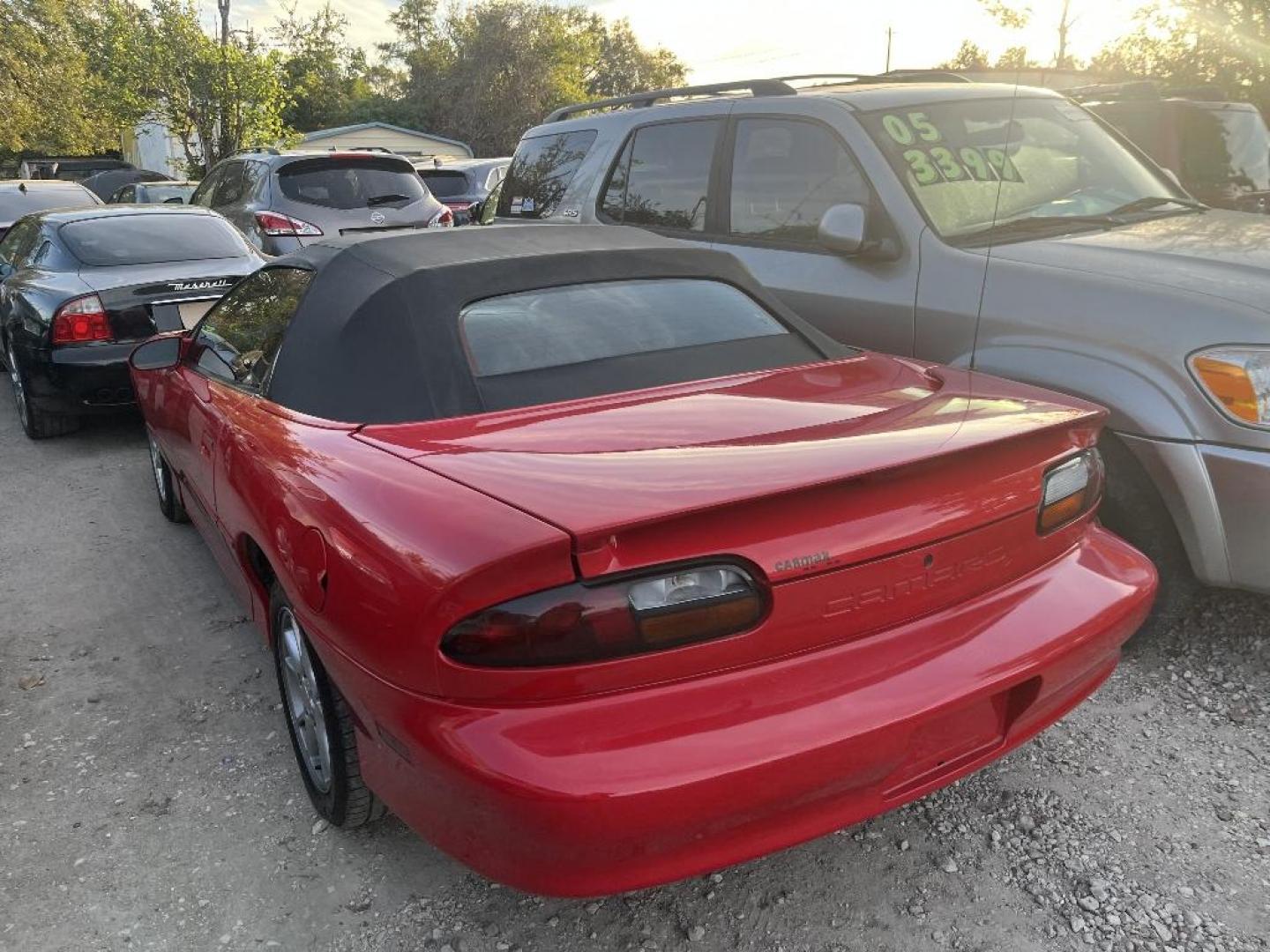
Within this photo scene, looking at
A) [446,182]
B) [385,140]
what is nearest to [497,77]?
→ [385,140]

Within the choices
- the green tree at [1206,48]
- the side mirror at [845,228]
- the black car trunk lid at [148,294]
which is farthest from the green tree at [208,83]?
the side mirror at [845,228]

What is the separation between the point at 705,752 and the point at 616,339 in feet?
4.50

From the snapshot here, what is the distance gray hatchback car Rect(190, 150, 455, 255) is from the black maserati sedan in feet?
7.05

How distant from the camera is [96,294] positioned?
238 inches

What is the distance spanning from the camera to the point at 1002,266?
3545 millimetres

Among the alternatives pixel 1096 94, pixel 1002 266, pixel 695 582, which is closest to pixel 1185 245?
pixel 1002 266

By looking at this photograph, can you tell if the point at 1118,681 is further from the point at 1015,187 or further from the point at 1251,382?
the point at 1015,187

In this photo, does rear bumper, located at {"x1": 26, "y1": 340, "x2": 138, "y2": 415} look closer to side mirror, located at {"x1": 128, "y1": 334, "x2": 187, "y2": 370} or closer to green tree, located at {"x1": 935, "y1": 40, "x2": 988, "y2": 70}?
side mirror, located at {"x1": 128, "y1": 334, "x2": 187, "y2": 370}

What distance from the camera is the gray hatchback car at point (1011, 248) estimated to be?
3.00 m

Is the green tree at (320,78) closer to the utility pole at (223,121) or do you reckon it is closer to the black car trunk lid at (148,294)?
the utility pole at (223,121)

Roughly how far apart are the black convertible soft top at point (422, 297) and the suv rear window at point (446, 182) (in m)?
12.1

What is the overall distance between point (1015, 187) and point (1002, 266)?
0.74 meters

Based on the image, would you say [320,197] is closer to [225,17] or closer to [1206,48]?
[1206,48]

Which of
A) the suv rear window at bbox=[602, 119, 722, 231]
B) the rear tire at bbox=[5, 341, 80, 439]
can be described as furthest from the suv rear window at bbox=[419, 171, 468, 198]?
the suv rear window at bbox=[602, 119, 722, 231]
